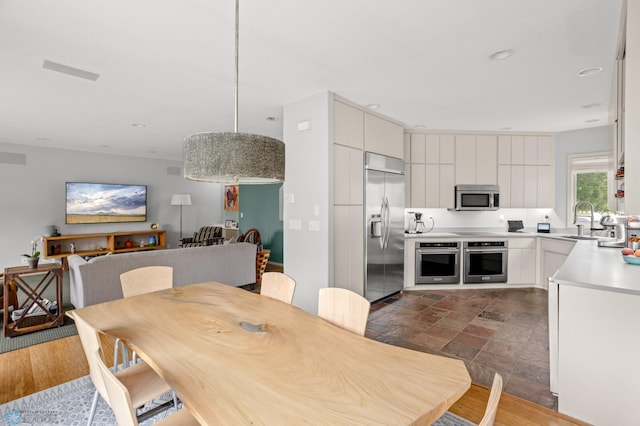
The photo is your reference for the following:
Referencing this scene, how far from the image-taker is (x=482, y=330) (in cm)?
330

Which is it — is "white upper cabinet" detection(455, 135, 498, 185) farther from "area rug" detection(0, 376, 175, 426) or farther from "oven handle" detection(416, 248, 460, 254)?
"area rug" detection(0, 376, 175, 426)

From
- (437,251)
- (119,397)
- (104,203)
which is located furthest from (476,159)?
(104,203)

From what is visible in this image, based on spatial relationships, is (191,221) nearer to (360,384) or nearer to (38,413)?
(38,413)

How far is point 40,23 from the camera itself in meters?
2.09

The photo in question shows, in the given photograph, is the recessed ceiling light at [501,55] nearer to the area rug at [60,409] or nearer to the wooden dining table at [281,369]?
the wooden dining table at [281,369]

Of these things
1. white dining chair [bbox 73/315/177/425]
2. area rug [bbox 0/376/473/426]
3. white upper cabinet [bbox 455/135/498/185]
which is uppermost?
white upper cabinet [bbox 455/135/498/185]

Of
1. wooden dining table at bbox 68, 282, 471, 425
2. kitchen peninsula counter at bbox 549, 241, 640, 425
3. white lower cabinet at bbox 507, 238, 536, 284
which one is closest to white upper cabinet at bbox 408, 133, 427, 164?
white lower cabinet at bbox 507, 238, 536, 284

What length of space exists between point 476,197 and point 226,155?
4720 millimetres

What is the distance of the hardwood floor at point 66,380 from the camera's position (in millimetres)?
2004

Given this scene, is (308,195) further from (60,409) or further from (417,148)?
(60,409)

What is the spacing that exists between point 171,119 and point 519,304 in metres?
5.35

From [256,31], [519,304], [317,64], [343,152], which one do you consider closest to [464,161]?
[519,304]

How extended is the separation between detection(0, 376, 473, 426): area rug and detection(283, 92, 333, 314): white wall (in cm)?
170

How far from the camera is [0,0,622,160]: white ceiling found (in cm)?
198
